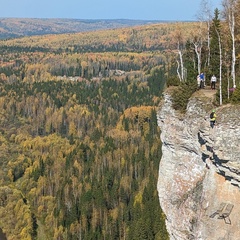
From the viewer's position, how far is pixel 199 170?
105 feet

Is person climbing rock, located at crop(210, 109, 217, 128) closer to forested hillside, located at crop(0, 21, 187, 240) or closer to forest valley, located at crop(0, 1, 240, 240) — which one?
forest valley, located at crop(0, 1, 240, 240)

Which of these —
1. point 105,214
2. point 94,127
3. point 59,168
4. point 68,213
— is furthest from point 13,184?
point 94,127

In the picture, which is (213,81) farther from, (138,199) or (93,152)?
(93,152)

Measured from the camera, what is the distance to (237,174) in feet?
86.3

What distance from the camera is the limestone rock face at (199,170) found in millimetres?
26688

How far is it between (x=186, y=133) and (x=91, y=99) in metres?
140

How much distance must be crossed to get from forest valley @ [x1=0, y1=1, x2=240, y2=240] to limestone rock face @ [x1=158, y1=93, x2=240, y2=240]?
2.06 meters

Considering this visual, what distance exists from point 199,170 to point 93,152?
270ft

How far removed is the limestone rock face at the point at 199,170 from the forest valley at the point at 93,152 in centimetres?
206

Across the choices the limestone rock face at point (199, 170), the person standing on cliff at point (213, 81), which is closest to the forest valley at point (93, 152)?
the person standing on cliff at point (213, 81)

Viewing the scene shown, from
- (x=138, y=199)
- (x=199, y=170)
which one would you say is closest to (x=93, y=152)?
(x=138, y=199)

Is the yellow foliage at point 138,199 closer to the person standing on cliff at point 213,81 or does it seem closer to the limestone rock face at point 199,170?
the limestone rock face at point 199,170

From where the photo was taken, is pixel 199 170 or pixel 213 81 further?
pixel 213 81

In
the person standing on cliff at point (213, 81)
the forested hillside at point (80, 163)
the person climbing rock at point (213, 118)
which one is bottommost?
the forested hillside at point (80, 163)
